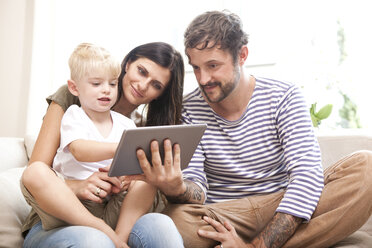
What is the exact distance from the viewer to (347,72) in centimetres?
315

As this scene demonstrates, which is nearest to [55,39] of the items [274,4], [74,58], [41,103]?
[41,103]

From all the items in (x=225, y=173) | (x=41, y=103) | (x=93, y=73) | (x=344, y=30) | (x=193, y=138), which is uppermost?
(x=344, y=30)

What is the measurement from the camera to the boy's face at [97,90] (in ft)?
4.67

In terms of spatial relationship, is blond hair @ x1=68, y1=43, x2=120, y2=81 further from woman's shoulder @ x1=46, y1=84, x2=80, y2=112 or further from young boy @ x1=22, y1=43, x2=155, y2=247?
woman's shoulder @ x1=46, y1=84, x2=80, y2=112

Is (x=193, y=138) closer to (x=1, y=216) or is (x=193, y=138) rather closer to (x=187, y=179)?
(x=187, y=179)

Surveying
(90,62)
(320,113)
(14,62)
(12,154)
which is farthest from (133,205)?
(14,62)

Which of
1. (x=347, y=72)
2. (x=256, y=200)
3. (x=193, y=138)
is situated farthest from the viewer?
(x=347, y=72)

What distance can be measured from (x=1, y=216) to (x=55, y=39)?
2.04m

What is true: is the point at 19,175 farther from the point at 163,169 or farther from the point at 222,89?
the point at 222,89

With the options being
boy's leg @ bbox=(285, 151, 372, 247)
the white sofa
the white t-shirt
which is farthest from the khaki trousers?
the white t-shirt

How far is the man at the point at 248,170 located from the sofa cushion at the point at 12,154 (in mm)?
922

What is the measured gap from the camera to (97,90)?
1.42m

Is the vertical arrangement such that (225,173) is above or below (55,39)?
below

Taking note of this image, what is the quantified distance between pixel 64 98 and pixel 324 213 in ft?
3.30
